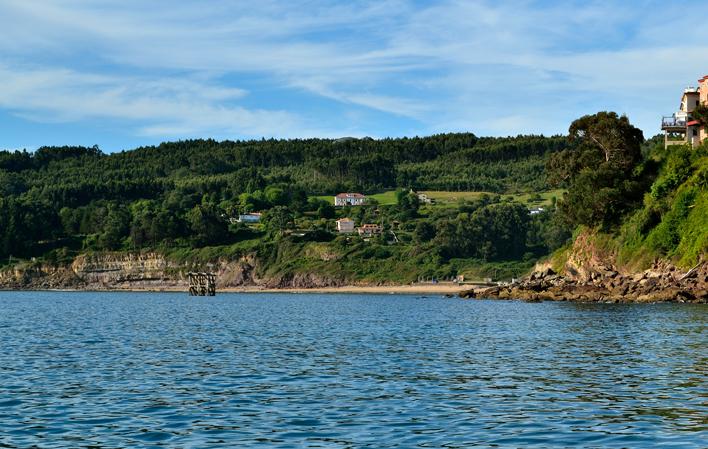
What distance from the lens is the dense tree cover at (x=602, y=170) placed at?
10444cm

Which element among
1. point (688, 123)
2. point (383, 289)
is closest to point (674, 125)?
point (688, 123)

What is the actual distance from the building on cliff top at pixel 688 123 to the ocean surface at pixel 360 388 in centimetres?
5952

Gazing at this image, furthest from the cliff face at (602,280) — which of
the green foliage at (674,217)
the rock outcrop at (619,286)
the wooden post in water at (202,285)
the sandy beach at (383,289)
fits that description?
the wooden post in water at (202,285)

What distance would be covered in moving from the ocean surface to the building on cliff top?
59515mm

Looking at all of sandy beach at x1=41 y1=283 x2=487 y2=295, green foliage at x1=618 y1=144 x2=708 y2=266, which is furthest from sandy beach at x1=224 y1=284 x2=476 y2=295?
green foliage at x1=618 y1=144 x2=708 y2=266

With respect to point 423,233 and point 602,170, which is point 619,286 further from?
point 423,233

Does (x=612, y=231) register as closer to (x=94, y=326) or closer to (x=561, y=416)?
(x=94, y=326)

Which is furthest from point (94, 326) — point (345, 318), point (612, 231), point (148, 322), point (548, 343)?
point (612, 231)

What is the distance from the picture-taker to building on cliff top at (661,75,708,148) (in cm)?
11025

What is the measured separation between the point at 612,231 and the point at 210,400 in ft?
279

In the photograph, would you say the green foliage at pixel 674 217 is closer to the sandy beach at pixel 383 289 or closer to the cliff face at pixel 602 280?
the cliff face at pixel 602 280

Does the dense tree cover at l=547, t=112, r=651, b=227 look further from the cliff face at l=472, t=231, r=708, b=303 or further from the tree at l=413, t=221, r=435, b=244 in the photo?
the tree at l=413, t=221, r=435, b=244

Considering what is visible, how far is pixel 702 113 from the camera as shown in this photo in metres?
Result: 101

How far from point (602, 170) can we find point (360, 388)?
79.7 meters
